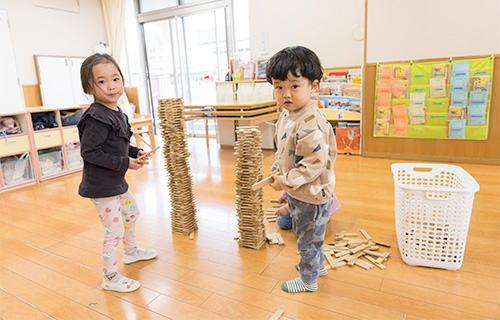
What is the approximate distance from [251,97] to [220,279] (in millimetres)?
3783

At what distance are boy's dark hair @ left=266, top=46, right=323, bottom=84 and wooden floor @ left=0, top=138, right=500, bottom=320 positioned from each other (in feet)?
3.70

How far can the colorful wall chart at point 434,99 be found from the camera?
12.3ft

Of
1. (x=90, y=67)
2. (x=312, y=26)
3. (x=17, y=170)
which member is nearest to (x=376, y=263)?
(x=90, y=67)

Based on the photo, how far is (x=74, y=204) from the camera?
3.29m

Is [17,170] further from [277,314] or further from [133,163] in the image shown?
[277,314]

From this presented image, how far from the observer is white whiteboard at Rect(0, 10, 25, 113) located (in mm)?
5611

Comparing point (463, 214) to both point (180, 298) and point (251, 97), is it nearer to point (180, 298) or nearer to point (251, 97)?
point (180, 298)

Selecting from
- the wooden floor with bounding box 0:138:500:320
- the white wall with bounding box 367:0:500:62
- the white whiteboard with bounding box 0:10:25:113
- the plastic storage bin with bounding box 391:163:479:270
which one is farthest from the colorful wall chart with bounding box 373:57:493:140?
the white whiteboard with bounding box 0:10:25:113

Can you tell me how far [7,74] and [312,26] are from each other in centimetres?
534

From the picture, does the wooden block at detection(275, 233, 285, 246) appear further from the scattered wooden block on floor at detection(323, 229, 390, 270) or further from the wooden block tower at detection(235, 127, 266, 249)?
the scattered wooden block on floor at detection(323, 229, 390, 270)

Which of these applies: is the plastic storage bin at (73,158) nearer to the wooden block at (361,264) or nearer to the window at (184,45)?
the window at (184,45)

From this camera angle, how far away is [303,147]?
1.41 metres

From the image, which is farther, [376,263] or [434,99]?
[434,99]

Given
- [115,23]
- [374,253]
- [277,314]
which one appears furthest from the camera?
[115,23]
